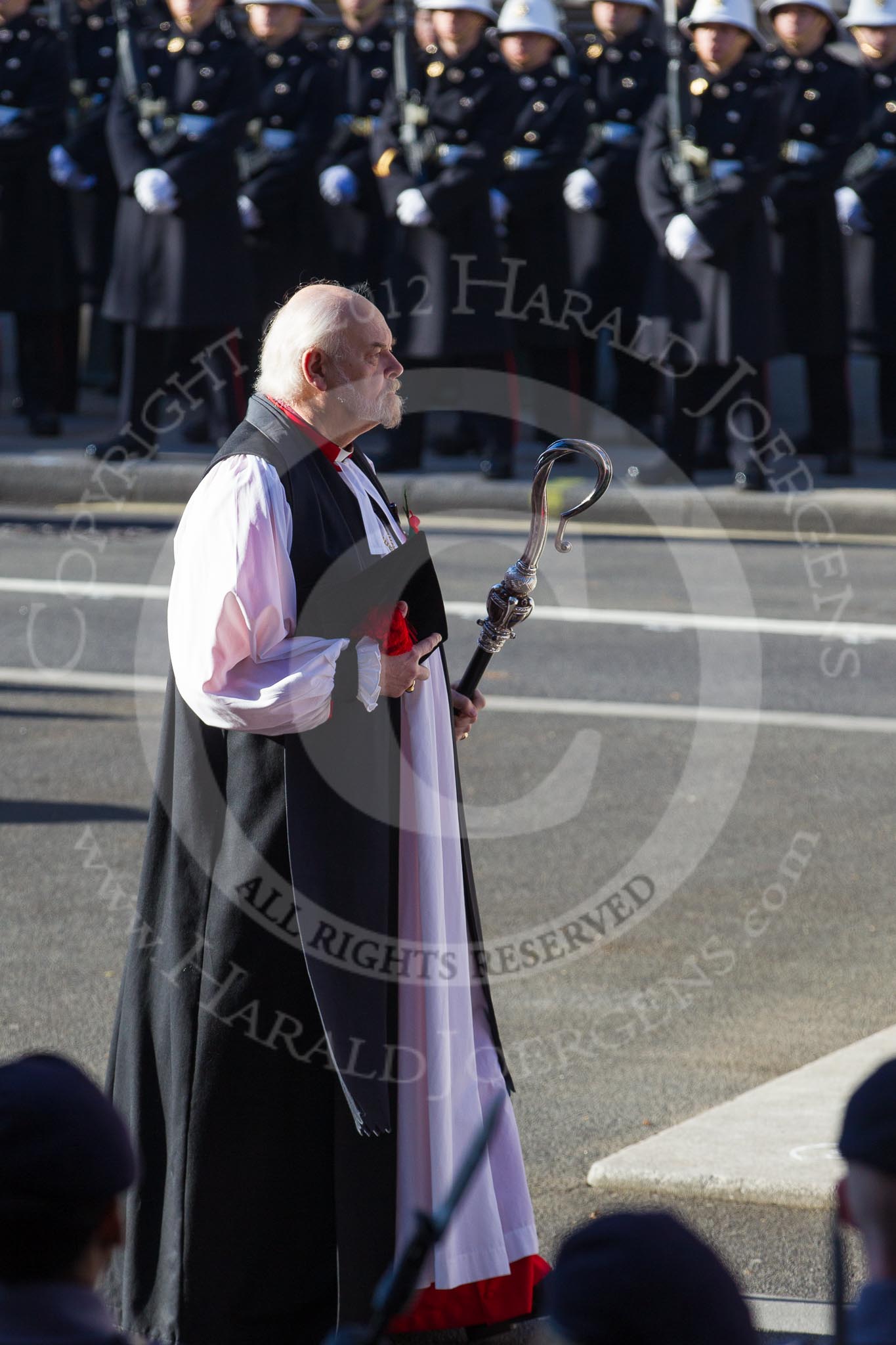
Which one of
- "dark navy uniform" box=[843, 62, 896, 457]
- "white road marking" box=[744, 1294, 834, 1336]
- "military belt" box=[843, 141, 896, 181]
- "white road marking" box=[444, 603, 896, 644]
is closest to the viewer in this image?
"white road marking" box=[744, 1294, 834, 1336]

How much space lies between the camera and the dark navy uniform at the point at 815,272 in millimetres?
12234

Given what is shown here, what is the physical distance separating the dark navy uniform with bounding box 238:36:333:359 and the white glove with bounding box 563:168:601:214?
1.51 metres

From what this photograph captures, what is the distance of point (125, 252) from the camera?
41.5ft

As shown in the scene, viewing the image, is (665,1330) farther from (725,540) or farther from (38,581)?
(725,540)

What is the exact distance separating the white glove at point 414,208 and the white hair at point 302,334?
8798 mm

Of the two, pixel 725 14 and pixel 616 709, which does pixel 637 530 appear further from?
pixel 616 709

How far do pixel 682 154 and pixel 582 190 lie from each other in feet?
3.69

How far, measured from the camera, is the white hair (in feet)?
11.0

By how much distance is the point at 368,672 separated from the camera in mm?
3326

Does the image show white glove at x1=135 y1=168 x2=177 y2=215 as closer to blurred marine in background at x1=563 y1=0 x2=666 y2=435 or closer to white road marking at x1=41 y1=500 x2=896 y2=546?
white road marking at x1=41 y1=500 x2=896 y2=546

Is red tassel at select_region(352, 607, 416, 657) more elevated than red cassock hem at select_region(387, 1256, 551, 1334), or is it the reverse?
red tassel at select_region(352, 607, 416, 657)

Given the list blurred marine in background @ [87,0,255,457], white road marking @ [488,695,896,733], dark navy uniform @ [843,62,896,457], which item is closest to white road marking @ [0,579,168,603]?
white road marking @ [488,695,896,733]

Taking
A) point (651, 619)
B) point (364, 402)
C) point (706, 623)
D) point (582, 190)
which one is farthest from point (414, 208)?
point (364, 402)

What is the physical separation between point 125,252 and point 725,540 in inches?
159
